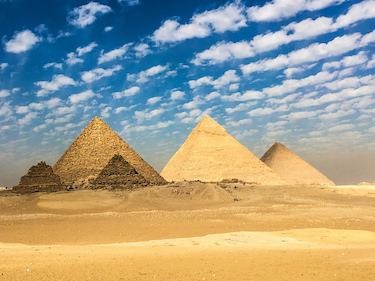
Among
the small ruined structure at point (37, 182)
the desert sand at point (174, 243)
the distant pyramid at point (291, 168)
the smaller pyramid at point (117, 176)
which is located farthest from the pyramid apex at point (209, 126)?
the desert sand at point (174, 243)

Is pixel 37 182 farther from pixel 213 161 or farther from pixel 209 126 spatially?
pixel 209 126

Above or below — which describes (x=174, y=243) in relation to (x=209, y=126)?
below

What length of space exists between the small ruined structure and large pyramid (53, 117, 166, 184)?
25.4 ft

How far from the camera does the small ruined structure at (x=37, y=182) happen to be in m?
27.0

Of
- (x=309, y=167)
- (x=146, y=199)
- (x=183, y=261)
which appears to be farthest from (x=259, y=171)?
(x=183, y=261)

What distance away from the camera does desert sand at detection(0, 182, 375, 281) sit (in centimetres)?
545

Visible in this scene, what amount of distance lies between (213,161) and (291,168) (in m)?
22.2

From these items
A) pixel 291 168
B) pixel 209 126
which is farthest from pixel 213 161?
pixel 291 168

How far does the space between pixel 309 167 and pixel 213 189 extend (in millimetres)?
48562

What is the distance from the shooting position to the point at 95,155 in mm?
37656

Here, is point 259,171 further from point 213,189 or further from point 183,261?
point 183,261

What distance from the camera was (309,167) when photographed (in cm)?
6962

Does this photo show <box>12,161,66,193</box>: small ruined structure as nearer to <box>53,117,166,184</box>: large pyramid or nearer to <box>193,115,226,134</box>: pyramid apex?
<box>53,117,166,184</box>: large pyramid

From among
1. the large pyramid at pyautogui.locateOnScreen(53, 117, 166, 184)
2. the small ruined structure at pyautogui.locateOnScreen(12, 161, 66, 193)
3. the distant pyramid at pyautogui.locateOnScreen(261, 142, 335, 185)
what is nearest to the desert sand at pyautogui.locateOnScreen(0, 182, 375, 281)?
the small ruined structure at pyautogui.locateOnScreen(12, 161, 66, 193)
